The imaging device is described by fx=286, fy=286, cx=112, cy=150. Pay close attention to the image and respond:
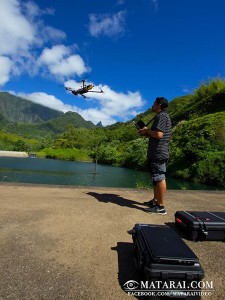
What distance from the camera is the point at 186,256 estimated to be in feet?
7.77

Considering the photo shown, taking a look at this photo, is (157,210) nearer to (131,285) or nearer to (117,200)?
(117,200)

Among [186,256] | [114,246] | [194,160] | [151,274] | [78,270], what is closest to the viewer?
[151,274]

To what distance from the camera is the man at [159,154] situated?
5027mm

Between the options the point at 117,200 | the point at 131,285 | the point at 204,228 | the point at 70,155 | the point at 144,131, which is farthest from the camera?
the point at 70,155

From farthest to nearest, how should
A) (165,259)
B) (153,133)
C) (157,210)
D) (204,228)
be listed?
(153,133) → (157,210) → (204,228) → (165,259)

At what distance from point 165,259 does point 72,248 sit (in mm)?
1309

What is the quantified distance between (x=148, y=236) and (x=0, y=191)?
4.65 m

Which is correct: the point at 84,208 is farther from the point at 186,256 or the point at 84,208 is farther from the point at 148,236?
the point at 186,256

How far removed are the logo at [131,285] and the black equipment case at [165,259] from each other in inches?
5.1

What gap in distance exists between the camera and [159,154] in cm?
512

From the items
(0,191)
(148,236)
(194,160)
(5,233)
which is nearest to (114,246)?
(148,236)

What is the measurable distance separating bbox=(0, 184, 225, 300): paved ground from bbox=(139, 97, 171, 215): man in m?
0.28

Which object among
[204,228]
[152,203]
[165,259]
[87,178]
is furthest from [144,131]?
[87,178]

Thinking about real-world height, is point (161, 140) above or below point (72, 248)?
above
